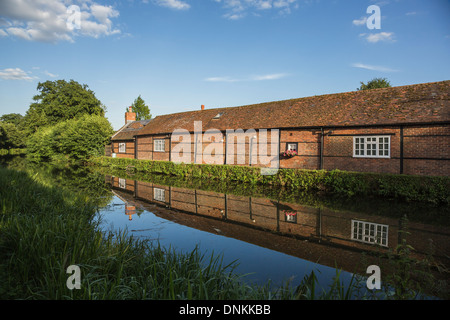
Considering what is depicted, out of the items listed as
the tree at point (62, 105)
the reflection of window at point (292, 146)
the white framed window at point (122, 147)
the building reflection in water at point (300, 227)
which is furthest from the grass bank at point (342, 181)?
the tree at point (62, 105)

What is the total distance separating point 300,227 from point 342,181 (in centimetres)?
598

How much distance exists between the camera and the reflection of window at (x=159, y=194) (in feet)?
32.8

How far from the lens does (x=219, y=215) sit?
7.66 metres

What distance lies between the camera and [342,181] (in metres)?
11.4

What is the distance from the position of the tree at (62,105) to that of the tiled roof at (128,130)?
15308 mm

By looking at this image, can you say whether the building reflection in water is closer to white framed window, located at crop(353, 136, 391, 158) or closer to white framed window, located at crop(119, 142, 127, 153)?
white framed window, located at crop(353, 136, 391, 158)

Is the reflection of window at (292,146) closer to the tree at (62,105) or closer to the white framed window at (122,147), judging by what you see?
the white framed window at (122,147)

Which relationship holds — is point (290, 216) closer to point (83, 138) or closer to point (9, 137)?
point (83, 138)

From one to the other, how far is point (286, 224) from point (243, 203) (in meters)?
2.65

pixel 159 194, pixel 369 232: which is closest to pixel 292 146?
pixel 159 194

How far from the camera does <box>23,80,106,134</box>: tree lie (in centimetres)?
4178

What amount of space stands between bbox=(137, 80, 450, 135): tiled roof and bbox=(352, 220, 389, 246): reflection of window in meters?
7.72
